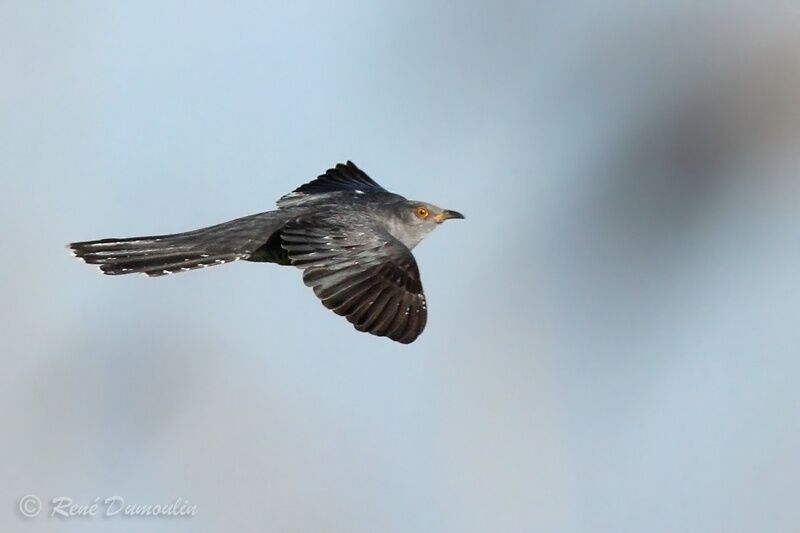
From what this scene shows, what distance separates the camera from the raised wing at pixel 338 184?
223 inches

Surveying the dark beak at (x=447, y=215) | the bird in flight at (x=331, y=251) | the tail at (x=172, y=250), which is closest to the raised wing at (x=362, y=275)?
the bird in flight at (x=331, y=251)

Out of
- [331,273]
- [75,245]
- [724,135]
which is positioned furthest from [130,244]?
[724,135]

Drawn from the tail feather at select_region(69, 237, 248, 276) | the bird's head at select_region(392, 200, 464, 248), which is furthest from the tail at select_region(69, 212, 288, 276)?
the bird's head at select_region(392, 200, 464, 248)

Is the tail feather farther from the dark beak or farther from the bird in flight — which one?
the dark beak

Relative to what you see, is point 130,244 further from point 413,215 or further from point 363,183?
point 363,183

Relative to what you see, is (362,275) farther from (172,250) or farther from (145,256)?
(145,256)

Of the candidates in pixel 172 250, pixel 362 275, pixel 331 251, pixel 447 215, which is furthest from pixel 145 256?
pixel 447 215

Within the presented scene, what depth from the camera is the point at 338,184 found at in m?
6.33

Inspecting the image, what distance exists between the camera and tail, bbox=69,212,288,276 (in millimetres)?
4570

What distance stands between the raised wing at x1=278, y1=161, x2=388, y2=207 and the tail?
0.73 m

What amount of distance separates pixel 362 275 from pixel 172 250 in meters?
1.12

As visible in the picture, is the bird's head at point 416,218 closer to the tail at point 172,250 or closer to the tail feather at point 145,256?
the tail at point 172,250

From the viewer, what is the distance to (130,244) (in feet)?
15.3

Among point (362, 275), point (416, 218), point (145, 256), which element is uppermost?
point (416, 218)
